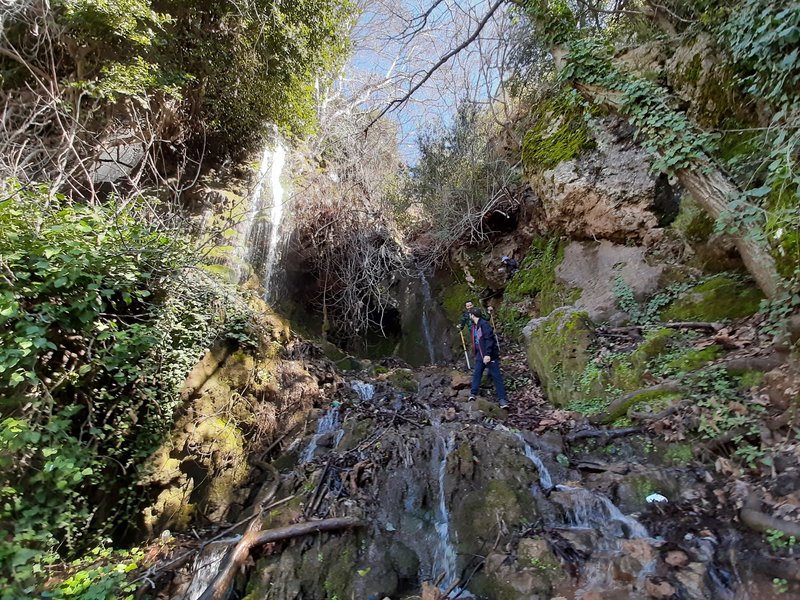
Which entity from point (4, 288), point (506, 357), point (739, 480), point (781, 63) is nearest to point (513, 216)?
point (506, 357)

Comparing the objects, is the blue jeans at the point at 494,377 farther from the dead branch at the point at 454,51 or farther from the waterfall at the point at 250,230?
the waterfall at the point at 250,230

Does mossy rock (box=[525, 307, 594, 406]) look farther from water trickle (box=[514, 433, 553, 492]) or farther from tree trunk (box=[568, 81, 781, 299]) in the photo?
tree trunk (box=[568, 81, 781, 299])

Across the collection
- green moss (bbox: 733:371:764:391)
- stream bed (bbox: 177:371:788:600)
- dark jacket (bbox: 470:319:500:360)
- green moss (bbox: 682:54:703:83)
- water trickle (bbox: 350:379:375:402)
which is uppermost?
green moss (bbox: 682:54:703:83)

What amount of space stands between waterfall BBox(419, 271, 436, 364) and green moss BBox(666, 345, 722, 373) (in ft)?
22.5

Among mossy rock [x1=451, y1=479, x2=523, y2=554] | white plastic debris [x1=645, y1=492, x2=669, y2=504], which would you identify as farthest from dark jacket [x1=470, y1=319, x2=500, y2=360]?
white plastic debris [x1=645, y1=492, x2=669, y2=504]

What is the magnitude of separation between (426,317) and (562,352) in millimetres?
6066

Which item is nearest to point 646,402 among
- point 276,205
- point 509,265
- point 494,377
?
point 494,377

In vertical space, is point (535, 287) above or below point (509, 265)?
below

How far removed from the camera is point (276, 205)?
10508 mm

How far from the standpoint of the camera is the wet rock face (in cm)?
797

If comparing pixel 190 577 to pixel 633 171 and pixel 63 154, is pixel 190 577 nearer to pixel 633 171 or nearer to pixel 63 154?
pixel 63 154

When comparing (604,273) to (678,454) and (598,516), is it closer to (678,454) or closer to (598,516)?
(678,454)

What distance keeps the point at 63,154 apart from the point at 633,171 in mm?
9901

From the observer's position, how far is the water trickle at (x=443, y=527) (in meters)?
3.97
